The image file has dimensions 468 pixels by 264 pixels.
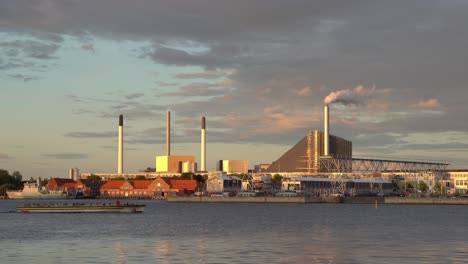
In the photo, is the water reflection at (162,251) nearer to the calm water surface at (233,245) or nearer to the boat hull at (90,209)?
the calm water surface at (233,245)

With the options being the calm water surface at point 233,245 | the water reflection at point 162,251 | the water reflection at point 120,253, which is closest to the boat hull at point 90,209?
the calm water surface at point 233,245

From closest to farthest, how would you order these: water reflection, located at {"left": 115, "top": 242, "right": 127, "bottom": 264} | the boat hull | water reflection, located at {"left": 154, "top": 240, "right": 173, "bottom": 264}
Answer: water reflection, located at {"left": 115, "top": 242, "right": 127, "bottom": 264} → water reflection, located at {"left": 154, "top": 240, "right": 173, "bottom": 264} → the boat hull

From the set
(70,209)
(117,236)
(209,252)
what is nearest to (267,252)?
(209,252)

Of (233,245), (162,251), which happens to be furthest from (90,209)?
(162,251)

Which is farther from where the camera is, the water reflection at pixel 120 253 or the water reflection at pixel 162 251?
the water reflection at pixel 162 251

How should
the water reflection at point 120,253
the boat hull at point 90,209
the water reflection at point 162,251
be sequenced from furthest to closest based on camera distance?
the boat hull at point 90,209
the water reflection at point 162,251
the water reflection at point 120,253

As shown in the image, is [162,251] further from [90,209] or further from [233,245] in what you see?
[90,209]

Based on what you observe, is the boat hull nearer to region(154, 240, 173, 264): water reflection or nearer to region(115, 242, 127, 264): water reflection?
region(154, 240, 173, 264): water reflection

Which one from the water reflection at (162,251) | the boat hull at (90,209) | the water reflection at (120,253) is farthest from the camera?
the boat hull at (90,209)

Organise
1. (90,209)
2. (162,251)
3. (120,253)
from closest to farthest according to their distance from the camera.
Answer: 1. (120,253)
2. (162,251)
3. (90,209)

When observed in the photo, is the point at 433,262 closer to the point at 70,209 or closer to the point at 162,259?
the point at 162,259

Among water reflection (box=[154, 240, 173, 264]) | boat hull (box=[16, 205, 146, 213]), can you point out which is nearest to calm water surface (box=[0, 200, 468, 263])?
water reflection (box=[154, 240, 173, 264])

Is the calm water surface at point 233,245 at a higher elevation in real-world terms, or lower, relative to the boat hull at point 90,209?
lower

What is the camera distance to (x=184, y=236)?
7781 centimetres
